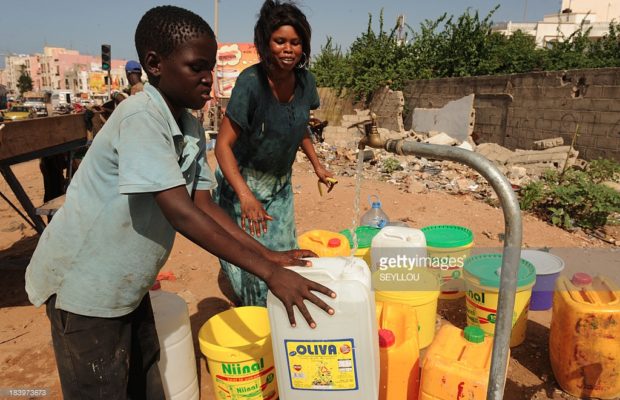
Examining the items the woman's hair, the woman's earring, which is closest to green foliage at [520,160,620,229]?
the woman's earring

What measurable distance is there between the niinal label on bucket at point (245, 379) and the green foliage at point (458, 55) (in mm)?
12933

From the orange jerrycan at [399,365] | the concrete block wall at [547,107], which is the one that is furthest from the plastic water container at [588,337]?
the concrete block wall at [547,107]

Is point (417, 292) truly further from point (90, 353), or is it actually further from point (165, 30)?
point (165, 30)

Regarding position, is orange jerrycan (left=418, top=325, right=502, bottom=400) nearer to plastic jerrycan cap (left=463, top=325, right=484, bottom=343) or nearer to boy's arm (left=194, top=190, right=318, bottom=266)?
plastic jerrycan cap (left=463, top=325, right=484, bottom=343)

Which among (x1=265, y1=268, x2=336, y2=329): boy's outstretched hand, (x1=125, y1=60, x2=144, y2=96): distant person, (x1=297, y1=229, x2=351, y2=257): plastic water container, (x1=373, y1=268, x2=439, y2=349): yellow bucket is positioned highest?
(x1=125, y1=60, x2=144, y2=96): distant person

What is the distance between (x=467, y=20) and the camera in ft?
45.2

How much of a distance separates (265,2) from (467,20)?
13754 millimetres

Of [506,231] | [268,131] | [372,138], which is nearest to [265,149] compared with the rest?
[268,131]

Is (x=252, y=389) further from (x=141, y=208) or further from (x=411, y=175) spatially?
(x=411, y=175)

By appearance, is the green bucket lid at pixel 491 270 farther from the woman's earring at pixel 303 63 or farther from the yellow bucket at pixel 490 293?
the woman's earring at pixel 303 63

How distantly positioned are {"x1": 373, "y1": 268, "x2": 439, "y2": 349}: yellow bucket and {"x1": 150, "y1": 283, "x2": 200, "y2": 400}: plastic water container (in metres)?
0.98

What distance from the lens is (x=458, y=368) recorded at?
1.51 m

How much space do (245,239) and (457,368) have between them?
89 centimetres

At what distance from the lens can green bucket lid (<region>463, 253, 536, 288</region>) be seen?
221 centimetres
